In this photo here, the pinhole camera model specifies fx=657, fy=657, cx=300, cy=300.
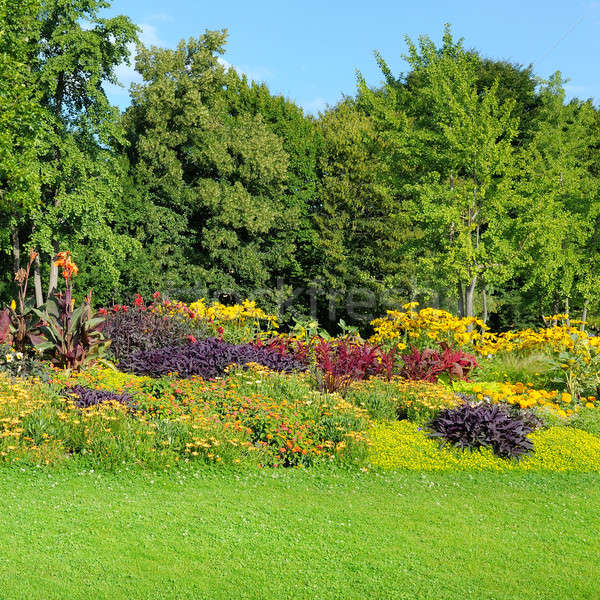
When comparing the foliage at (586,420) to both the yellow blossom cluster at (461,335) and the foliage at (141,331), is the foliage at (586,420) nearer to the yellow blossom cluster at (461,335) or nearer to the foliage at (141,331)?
the yellow blossom cluster at (461,335)

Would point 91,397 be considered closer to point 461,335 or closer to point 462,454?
point 462,454

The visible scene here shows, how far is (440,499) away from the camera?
590 cm

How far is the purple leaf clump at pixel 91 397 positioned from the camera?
697 cm

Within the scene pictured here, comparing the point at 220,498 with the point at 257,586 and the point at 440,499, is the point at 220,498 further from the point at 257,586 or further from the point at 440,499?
the point at 440,499

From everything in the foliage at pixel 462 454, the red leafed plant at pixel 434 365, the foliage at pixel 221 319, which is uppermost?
the foliage at pixel 221 319

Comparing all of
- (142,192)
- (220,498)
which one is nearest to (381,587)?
(220,498)

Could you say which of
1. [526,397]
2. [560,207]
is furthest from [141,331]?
[560,207]

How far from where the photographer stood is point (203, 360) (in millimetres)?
9492

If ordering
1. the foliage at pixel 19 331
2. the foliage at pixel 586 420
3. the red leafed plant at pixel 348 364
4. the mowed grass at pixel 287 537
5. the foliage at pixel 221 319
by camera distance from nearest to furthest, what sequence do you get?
the mowed grass at pixel 287 537 < the foliage at pixel 586 420 < the red leafed plant at pixel 348 364 < the foliage at pixel 19 331 < the foliage at pixel 221 319

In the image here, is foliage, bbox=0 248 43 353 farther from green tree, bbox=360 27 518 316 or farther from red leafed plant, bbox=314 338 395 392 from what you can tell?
green tree, bbox=360 27 518 316

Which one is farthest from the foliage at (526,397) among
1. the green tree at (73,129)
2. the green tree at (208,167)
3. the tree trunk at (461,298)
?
the green tree at (208,167)

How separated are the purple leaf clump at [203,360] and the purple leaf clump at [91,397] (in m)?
1.74

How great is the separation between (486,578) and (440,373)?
19.2 ft

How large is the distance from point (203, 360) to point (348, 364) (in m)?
2.11
